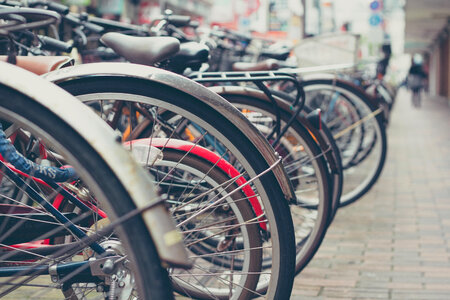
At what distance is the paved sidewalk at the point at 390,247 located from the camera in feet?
10.5

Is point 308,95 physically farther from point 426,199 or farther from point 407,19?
point 407,19

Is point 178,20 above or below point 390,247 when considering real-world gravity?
above

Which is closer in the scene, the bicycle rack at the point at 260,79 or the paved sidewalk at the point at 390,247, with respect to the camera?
the bicycle rack at the point at 260,79

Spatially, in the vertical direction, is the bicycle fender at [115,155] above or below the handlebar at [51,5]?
below

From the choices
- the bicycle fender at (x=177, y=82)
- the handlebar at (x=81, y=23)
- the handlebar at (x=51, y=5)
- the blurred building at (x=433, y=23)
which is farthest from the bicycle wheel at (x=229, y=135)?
the blurred building at (x=433, y=23)

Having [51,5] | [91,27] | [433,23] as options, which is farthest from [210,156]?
[433,23]

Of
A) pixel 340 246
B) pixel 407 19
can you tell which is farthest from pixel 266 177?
pixel 407 19

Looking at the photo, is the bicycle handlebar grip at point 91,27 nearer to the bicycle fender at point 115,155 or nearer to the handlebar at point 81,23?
the handlebar at point 81,23

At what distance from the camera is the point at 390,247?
13.1 ft

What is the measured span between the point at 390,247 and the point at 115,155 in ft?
9.48

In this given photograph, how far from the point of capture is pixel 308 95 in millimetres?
Result: 5207

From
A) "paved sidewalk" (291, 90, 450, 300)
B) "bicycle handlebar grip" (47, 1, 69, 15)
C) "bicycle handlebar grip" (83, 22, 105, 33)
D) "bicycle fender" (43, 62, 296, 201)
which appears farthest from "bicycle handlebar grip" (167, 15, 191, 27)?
"bicycle fender" (43, 62, 296, 201)

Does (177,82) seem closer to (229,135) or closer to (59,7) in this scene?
(229,135)

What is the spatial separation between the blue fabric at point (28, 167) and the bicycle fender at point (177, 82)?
9.9 inches
